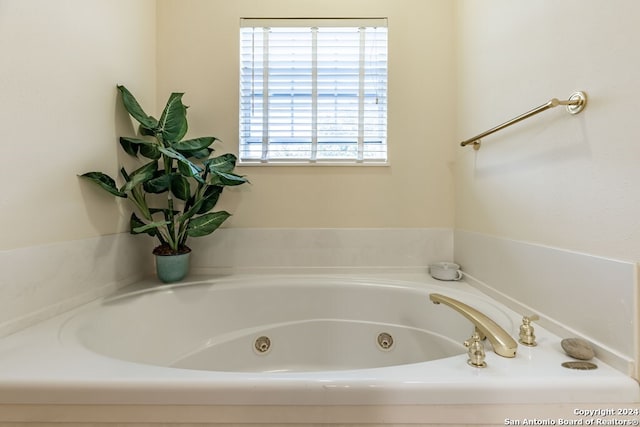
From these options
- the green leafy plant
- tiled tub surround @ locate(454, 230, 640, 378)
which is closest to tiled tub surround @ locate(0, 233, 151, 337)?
the green leafy plant

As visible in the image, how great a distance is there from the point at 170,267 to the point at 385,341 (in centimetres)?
106

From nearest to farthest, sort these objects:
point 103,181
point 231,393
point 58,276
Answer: point 231,393 → point 58,276 → point 103,181

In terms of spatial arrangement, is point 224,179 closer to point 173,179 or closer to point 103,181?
point 173,179

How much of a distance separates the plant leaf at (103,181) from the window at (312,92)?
0.61 meters

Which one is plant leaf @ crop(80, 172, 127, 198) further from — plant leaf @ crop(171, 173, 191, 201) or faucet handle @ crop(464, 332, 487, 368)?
faucet handle @ crop(464, 332, 487, 368)

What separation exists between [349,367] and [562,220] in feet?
3.28

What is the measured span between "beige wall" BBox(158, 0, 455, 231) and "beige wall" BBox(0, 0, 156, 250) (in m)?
0.31

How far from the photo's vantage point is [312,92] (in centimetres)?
148

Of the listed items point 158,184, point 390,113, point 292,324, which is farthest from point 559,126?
point 158,184

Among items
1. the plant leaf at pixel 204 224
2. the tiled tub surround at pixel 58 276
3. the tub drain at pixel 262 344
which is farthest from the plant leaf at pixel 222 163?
the tub drain at pixel 262 344

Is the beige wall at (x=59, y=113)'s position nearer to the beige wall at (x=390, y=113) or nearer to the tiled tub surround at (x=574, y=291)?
the beige wall at (x=390, y=113)

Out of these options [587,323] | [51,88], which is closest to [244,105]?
[51,88]

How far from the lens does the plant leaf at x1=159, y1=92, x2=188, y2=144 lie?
3.88 feet

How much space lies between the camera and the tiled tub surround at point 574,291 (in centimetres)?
56
